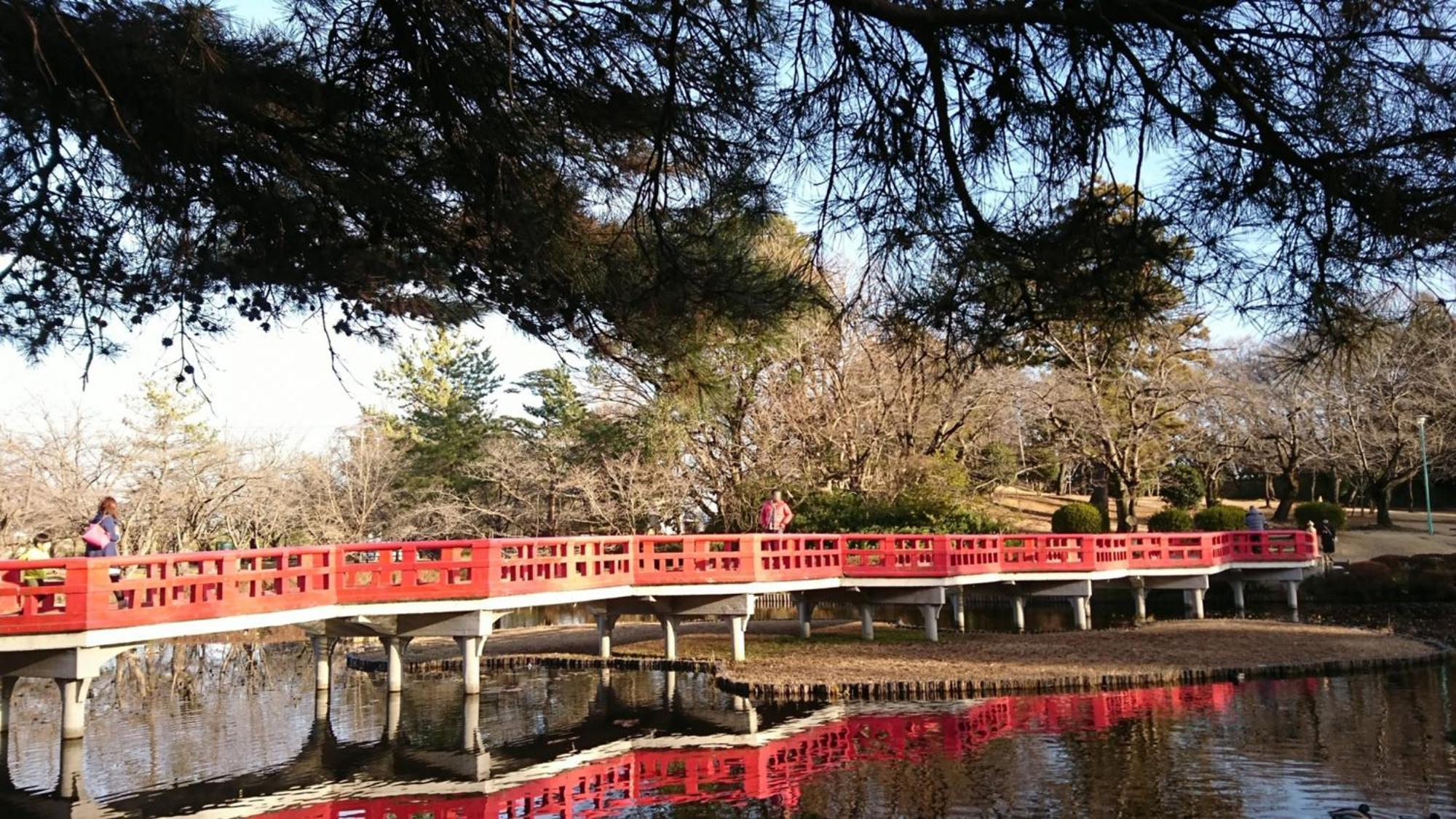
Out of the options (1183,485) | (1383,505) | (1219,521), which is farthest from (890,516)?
(1383,505)

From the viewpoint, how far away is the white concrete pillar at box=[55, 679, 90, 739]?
11133mm

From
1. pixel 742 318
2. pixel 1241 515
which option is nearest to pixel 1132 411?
pixel 1241 515

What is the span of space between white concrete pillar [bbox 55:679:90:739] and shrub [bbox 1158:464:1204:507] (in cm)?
3182

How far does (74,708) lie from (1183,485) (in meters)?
32.6

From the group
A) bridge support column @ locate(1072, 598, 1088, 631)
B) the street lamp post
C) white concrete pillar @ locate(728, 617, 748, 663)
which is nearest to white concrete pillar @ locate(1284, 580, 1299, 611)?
bridge support column @ locate(1072, 598, 1088, 631)

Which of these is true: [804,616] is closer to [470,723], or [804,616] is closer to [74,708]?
[470,723]

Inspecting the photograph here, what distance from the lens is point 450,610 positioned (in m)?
13.9

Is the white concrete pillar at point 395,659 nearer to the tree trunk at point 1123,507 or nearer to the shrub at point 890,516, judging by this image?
the shrub at point 890,516

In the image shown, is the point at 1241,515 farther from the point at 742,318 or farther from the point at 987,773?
the point at 742,318

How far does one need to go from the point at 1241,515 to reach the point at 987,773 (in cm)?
2424

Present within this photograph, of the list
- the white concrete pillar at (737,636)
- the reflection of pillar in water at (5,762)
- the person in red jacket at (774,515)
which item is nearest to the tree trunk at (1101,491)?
the person in red jacket at (774,515)

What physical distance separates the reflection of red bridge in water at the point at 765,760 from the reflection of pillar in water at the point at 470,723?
1.44m

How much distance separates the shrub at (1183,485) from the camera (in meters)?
36.4

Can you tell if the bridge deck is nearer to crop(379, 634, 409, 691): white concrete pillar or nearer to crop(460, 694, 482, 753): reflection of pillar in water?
crop(379, 634, 409, 691): white concrete pillar
